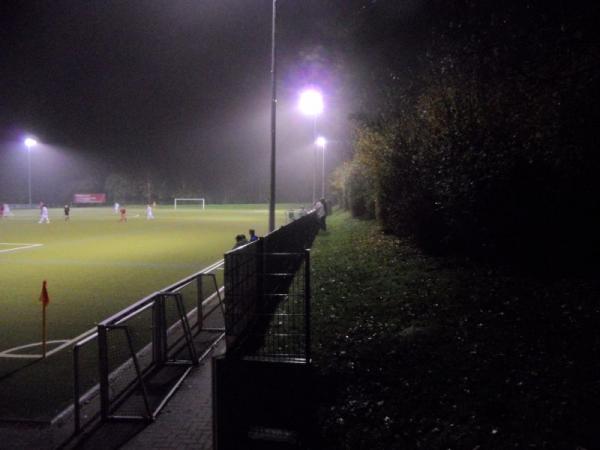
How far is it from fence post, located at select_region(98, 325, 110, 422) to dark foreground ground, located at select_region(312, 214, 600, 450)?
7.07 feet

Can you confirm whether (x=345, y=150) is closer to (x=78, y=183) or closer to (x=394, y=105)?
(x=394, y=105)

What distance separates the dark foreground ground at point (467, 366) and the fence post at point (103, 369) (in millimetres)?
2155

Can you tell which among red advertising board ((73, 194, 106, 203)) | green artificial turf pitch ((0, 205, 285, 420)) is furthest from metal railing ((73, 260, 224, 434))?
red advertising board ((73, 194, 106, 203))

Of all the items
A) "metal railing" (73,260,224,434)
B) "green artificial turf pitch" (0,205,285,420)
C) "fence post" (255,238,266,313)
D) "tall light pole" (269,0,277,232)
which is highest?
"tall light pole" (269,0,277,232)

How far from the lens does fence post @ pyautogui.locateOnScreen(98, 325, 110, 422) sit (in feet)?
15.9

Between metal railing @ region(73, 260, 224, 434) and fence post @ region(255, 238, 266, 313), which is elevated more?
fence post @ region(255, 238, 266, 313)

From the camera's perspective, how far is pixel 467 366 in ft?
16.1

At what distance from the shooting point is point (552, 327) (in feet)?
17.3

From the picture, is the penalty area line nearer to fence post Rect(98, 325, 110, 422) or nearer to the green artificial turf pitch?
the green artificial turf pitch

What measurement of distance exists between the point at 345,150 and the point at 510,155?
3023 centimetres

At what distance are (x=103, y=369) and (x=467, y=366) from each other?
3574mm

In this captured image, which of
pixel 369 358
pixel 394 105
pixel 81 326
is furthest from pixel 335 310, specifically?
pixel 394 105

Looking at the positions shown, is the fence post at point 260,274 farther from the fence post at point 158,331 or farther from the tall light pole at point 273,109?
the tall light pole at point 273,109

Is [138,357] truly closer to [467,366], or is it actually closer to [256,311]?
[256,311]
